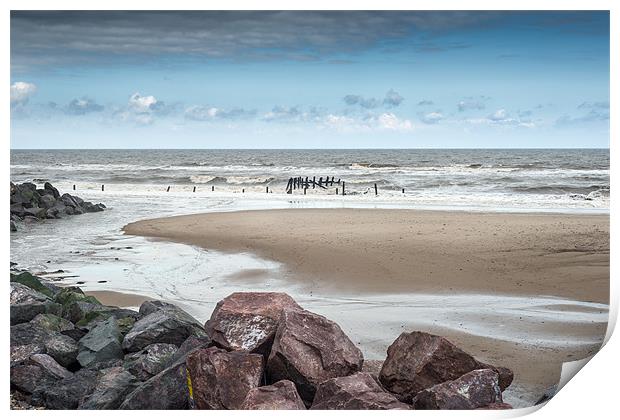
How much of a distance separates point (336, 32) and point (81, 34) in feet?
6.41

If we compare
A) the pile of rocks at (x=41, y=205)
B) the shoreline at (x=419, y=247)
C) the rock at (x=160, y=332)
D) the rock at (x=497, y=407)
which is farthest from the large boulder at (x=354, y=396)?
the pile of rocks at (x=41, y=205)

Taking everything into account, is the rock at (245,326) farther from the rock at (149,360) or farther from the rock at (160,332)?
the rock at (160,332)

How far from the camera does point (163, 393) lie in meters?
3.63

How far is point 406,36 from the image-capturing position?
550cm

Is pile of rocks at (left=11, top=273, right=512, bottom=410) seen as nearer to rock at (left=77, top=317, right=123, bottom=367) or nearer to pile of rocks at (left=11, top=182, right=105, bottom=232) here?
rock at (left=77, top=317, right=123, bottom=367)

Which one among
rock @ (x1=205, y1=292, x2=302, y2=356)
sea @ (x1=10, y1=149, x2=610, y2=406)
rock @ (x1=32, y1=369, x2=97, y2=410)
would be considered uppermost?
rock @ (x1=205, y1=292, x2=302, y2=356)

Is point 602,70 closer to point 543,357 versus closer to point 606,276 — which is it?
point 543,357

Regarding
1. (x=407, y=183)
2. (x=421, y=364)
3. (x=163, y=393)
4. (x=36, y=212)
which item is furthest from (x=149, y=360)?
(x=407, y=183)

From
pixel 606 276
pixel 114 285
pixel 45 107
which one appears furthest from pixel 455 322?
pixel 45 107

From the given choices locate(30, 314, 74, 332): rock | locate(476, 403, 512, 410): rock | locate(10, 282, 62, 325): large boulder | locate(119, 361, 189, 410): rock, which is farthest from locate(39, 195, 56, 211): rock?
locate(476, 403, 512, 410): rock

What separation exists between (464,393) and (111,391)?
1.86 meters

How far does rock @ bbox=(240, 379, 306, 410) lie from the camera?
10.8 feet

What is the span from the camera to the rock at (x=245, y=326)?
3682 mm
